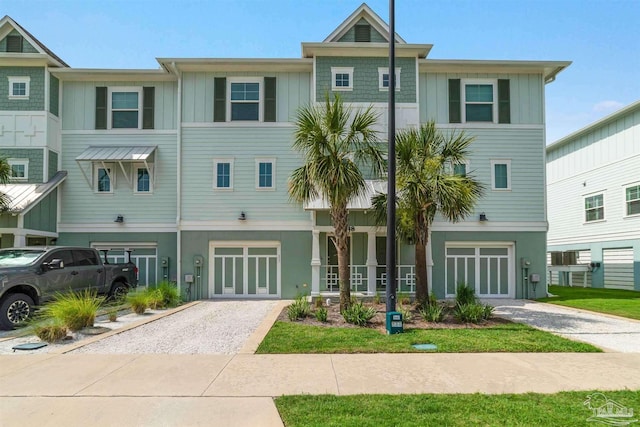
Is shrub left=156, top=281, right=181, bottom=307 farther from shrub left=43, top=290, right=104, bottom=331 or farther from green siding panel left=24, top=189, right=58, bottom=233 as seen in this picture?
green siding panel left=24, top=189, right=58, bottom=233

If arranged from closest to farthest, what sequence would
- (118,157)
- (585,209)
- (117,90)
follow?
1. (118,157)
2. (117,90)
3. (585,209)

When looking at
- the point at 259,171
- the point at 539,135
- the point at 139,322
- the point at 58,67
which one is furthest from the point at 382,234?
the point at 58,67

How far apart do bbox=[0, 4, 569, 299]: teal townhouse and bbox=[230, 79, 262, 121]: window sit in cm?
6

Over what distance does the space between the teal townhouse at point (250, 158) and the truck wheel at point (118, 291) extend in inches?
119

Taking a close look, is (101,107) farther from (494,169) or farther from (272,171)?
(494,169)

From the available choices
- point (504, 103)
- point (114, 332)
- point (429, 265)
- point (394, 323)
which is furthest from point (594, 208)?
point (114, 332)

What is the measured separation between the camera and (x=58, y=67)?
17531 millimetres

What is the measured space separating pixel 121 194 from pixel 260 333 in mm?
10684

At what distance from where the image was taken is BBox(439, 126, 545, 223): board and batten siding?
57.7 feet

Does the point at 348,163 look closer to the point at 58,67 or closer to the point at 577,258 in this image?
the point at 58,67

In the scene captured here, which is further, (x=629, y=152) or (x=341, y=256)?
(x=629, y=152)

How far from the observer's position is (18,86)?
17.3m

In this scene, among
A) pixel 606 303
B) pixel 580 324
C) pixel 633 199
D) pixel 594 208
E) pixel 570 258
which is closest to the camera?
pixel 580 324

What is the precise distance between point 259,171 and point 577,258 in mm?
18973
